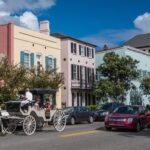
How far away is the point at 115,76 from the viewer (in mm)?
53406

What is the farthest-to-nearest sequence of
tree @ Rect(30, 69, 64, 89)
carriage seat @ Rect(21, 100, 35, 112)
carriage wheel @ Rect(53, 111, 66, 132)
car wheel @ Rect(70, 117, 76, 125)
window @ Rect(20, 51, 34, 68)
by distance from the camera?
window @ Rect(20, 51, 34, 68)
tree @ Rect(30, 69, 64, 89)
car wheel @ Rect(70, 117, 76, 125)
carriage wheel @ Rect(53, 111, 66, 132)
carriage seat @ Rect(21, 100, 35, 112)

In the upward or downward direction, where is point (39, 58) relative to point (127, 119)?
upward

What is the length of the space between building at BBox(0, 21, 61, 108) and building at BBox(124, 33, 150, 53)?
2422 inches

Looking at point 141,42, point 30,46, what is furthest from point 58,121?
point 141,42

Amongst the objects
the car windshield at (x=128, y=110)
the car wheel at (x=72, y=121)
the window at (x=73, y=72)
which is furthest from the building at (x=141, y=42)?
the car windshield at (x=128, y=110)

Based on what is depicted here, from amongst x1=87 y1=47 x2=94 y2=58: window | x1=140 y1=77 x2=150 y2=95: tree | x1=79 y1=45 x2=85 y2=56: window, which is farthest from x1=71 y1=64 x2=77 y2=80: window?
x1=140 y1=77 x2=150 y2=95: tree

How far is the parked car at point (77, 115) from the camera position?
105 feet

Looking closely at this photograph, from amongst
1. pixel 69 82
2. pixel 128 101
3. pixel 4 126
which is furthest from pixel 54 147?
pixel 128 101

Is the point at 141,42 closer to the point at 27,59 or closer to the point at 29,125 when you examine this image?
the point at 27,59

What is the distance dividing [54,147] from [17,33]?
82.9 ft

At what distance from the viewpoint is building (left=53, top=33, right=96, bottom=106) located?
4916cm

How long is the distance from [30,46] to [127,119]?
65.5ft

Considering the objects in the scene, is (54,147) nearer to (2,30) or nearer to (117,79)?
(2,30)

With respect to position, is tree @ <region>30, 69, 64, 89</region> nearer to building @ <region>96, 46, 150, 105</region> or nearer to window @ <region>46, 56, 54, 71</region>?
window @ <region>46, 56, 54, 71</region>
